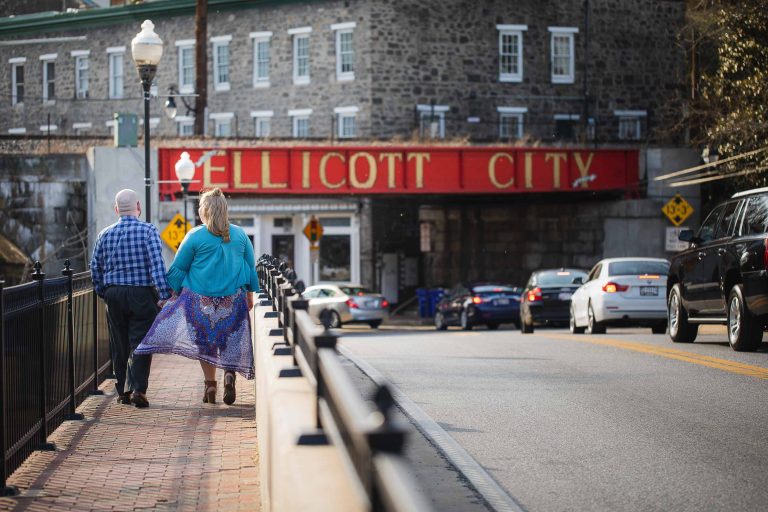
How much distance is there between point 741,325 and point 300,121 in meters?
39.0

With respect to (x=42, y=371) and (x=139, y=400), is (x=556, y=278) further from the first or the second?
(x=42, y=371)

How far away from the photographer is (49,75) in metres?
62.4

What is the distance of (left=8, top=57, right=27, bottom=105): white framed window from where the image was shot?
6294cm

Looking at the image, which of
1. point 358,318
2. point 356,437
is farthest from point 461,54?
point 356,437

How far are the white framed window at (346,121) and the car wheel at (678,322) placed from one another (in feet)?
110

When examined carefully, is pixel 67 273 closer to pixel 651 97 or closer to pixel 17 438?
pixel 17 438

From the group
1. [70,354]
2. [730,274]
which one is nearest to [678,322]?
[730,274]

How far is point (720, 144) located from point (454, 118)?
63.6 feet

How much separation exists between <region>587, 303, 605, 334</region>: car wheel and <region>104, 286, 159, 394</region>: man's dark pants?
14858 millimetres

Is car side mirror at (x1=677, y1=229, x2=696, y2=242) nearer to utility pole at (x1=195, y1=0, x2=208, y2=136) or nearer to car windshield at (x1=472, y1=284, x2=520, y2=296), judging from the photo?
car windshield at (x1=472, y1=284, x2=520, y2=296)

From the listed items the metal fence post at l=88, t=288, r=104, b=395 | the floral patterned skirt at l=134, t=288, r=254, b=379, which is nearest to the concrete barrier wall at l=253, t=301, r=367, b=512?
the floral patterned skirt at l=134, t=288, r=254, b=379

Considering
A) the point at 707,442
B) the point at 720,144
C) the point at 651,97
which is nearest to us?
the point at 707,442

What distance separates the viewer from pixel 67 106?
60719 mm

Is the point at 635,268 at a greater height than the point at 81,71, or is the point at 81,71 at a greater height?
the point at 81,71
